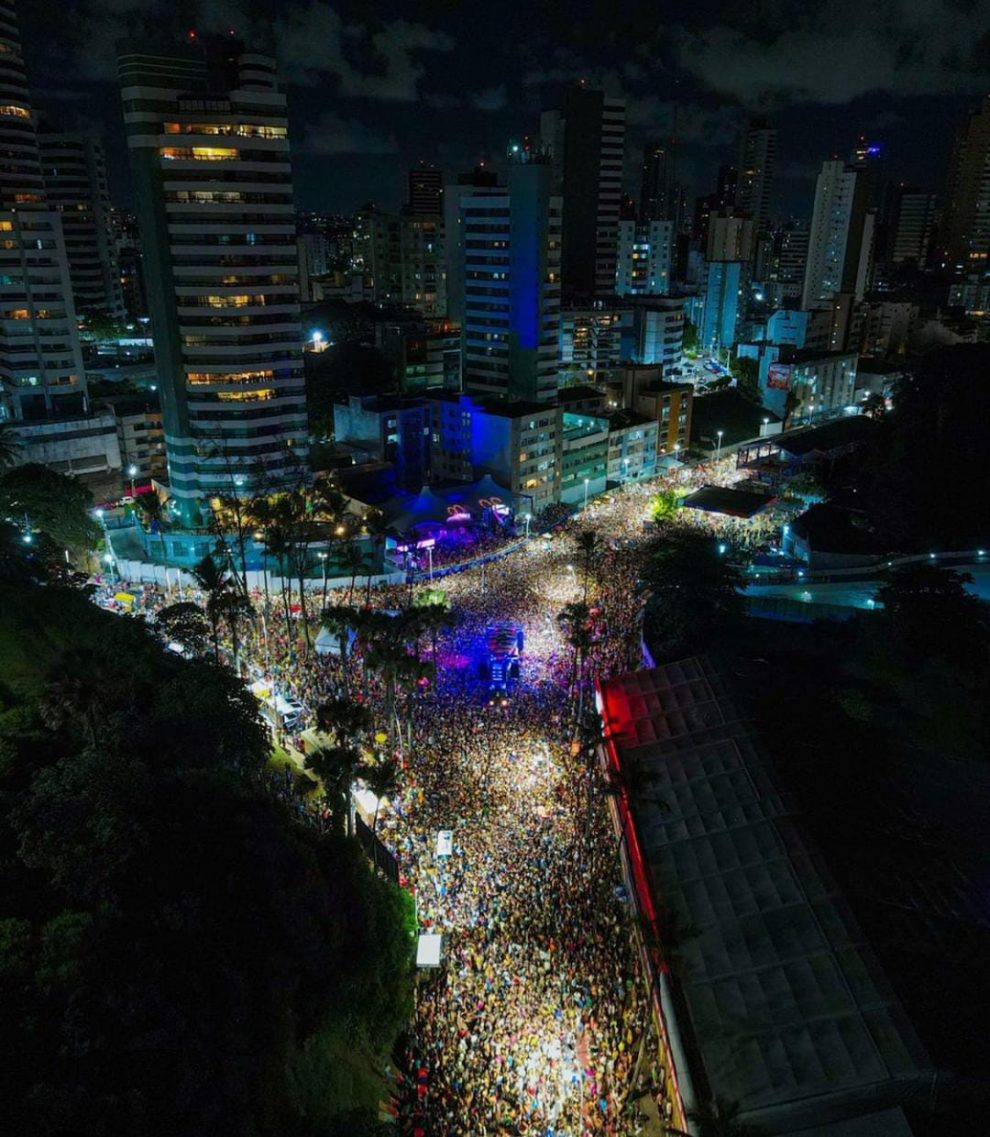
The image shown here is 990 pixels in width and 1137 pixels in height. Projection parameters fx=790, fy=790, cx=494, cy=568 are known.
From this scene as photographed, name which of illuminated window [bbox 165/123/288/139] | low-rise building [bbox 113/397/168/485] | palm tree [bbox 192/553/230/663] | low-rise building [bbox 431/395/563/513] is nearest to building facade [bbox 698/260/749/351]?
low-rise building [bbox 431/395/563/513]

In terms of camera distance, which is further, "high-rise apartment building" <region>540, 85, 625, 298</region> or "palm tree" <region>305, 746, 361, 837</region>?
"high-rise apartment building" <region>540, 85, 625, 298</region>

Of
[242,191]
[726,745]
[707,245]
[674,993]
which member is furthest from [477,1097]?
[707,245]

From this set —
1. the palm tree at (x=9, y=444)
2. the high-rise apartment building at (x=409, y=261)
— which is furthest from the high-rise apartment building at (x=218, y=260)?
the high-rise apartment building at (x=409, y=261)

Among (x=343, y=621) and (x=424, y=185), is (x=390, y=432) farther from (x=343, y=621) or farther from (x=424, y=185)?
(x=424, y=185)

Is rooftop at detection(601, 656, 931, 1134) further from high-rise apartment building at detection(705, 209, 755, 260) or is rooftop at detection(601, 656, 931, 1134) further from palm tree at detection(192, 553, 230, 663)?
high-rise apartment building at detection(705, 209, 755, 260)

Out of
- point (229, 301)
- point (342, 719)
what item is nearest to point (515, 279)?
point (229, 301)

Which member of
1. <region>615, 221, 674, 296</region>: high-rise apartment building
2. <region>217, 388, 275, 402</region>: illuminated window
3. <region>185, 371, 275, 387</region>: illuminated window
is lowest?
<region>217, 388, 275, 402</region>: illuminated window
